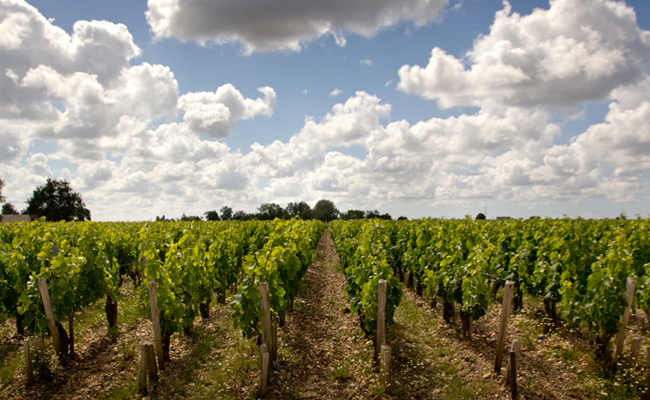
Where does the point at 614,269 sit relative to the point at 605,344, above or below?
above

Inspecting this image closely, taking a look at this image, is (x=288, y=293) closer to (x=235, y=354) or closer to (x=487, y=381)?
(x=235, y=354)

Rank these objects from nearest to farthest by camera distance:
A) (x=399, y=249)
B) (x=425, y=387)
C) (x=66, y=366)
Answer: (x=425, y=387)
(x=66, y=366)
(x=399, y=249)

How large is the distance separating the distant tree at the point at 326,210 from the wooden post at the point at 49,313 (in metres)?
123

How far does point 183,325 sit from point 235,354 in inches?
44.8

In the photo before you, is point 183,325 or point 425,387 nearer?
point 425,387

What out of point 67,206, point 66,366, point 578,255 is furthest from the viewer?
point 67,206

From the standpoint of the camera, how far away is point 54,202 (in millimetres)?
68500

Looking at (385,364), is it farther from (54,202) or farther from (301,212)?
(301,212)

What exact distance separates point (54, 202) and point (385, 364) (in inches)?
3260

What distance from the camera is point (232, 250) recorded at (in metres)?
10.8

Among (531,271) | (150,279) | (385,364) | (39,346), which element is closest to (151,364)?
(150,279)

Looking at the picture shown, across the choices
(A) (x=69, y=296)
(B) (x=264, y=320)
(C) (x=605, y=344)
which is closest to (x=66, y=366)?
(A) (x=69, y=296)

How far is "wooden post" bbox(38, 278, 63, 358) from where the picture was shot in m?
5.90

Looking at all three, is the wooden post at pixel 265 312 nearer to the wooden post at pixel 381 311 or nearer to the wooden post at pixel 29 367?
the wooden post at pixel 381 311
